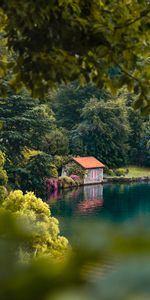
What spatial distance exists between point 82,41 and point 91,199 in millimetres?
30956

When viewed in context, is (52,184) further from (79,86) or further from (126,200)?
(79,86)

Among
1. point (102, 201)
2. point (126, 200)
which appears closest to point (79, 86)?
point (102, 201)

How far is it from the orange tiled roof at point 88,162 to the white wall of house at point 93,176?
32 centimetres

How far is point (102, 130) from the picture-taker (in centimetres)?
4762

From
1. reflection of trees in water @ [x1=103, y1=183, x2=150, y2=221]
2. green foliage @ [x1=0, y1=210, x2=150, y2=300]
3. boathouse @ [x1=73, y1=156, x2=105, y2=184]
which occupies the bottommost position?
green foliage @ [x1=0, y1=210, x2=150, y2=300]

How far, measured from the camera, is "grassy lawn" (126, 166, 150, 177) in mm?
47281

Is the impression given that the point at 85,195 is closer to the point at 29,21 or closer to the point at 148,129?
the point at 148,129

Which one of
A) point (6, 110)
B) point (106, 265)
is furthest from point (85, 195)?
point (106, 265)

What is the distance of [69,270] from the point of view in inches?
20.4

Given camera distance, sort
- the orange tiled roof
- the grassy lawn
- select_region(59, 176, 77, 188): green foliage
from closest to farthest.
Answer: select_region(59, 176, 77, 188): green foliage → the orange tiled roof → the grassy lawn

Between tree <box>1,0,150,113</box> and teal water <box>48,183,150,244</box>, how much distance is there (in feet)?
71.0

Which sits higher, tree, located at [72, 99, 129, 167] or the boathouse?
tree, located at [72, 99, 129, 167]

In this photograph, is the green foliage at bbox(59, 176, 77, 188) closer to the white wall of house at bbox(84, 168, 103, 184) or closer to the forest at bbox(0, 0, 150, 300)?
the white wall of house at bbox(84, 168, 103, 184)

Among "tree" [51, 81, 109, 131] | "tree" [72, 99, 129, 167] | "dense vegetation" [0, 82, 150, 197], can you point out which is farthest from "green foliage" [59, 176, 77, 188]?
"tree" [51, 81, 109, 131]
